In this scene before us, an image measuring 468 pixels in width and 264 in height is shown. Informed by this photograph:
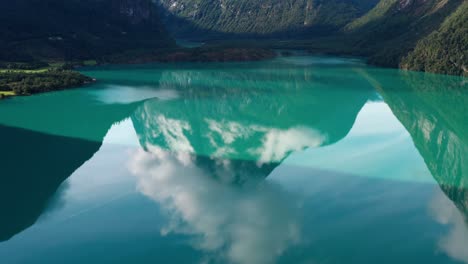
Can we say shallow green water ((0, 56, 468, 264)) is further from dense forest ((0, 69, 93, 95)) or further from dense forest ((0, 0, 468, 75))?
dense forest ((0, 0, 468, 75))

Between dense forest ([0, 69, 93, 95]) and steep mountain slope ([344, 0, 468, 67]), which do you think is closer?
dense forest ([0, 69, 93, 95])

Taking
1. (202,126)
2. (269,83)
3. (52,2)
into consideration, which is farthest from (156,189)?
(52,2)

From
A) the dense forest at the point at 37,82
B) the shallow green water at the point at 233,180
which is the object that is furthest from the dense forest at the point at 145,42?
the shallow green water at the point at 233,180

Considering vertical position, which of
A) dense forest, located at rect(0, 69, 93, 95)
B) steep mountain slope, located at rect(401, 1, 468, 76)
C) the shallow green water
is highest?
steep mountain slope, located at rect(401, 1, 468, 76)

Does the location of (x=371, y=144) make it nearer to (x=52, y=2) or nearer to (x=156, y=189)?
(x=156, y=189)

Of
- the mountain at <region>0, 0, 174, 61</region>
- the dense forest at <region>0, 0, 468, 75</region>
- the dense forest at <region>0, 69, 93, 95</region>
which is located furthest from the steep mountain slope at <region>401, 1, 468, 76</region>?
the mountain at <region>0, 0, 174, 61</region>

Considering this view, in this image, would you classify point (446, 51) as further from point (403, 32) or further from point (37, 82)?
point (37, 82)

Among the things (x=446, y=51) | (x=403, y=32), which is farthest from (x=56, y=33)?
(x=403, y=32)
